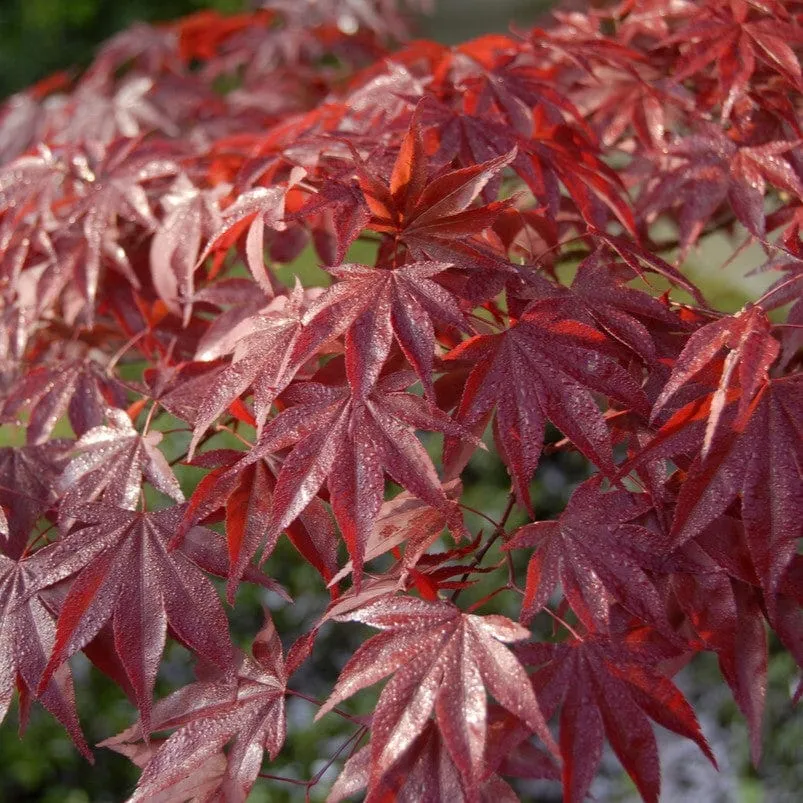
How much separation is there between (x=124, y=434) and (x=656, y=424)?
52cm

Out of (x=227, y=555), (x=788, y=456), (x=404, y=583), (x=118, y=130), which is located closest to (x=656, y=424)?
(x=788, y=456)

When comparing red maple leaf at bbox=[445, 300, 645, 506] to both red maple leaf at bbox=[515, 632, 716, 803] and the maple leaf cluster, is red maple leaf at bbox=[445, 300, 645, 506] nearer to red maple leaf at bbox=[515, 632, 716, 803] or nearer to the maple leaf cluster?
the maple leaf cluster

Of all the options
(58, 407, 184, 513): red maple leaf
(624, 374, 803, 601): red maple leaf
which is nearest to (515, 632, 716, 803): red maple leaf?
(624, 374, 803, 601): red maple leaf

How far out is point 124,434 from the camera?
3.16ft

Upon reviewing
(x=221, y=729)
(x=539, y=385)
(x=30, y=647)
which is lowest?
(x=221, y=729)

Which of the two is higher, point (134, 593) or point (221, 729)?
point (134, 593)

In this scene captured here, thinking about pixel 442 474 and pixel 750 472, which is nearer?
pixel 750 472

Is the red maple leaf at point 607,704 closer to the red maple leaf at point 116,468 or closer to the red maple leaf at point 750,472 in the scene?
the red maple leaf at point 750,472

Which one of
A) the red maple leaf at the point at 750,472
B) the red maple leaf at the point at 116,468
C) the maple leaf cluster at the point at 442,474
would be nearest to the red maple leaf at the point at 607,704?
the maple leaf cluster at the point at 442,474

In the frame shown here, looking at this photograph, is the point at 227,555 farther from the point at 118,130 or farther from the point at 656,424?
the point at 118,130

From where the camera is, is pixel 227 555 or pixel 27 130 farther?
pixel 27 130

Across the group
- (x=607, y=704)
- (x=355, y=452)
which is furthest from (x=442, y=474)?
(x=607, y=704)

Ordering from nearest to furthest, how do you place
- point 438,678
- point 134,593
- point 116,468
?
point 438,678, point 134,593, point 116,468

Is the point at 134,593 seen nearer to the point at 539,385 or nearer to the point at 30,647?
the point at 30,647
